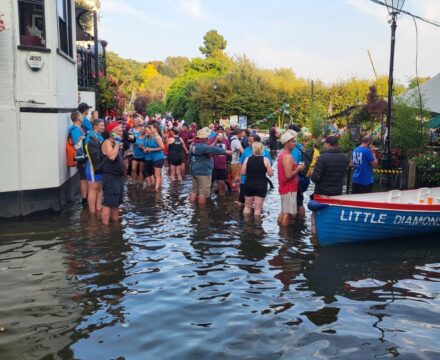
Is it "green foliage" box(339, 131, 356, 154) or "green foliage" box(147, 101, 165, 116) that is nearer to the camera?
"green foliage" box(339, 131, 356, 154)

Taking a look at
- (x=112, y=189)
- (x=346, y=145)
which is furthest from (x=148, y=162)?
(x=346, y=145)

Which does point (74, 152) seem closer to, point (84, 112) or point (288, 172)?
point (84, 112)

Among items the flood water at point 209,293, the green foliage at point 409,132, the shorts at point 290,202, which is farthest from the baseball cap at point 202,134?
the green foliage at point 409,132

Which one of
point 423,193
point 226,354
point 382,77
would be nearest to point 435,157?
point 423,193

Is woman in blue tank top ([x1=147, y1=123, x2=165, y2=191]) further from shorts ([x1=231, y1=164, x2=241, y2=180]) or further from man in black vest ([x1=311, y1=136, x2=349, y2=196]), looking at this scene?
man in black vest ([x1=311, y1=136, x2=349, y2=196])

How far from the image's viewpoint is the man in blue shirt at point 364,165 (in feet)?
32.6

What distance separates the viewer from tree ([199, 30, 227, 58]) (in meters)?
79.5

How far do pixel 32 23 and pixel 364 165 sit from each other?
7.23 meters

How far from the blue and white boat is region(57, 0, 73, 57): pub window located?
6.90m

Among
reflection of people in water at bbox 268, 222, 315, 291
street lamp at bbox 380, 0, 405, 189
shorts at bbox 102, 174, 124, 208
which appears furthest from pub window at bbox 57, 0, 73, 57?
street lamp at bbox 380, 0, 405, 189

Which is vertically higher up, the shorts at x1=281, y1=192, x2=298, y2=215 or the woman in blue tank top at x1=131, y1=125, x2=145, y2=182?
the woman in blue tank top at x1=131, y1=125, x2=145, y2=182

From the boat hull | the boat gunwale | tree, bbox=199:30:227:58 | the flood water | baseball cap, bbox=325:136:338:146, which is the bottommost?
the flood water

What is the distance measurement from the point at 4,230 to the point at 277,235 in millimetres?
4937

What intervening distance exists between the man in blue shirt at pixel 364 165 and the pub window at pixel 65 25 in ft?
22.4
